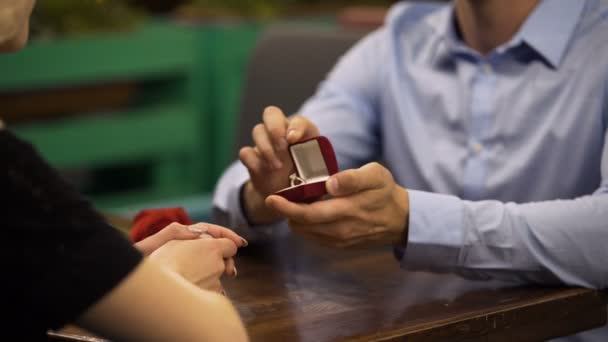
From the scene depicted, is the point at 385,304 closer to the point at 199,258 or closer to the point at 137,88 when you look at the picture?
the point at 199,258

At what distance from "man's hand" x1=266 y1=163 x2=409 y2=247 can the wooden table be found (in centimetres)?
6

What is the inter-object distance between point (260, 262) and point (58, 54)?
2.21m

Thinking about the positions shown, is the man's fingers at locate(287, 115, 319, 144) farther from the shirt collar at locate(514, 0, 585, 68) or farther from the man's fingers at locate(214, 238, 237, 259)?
the shirt collar at locate(514, 0, 585, 68)

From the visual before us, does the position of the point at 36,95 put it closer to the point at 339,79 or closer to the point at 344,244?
the point at 339,79

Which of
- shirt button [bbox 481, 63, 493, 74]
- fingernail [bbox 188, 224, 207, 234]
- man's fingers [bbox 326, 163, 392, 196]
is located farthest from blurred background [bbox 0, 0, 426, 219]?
fingernail [bbox 188, 224, 207, 234]

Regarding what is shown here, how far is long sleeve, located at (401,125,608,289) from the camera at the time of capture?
3.95 feet

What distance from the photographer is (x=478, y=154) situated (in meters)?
1.51

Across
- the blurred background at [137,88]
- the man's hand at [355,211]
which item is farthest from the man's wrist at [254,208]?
the blurred background at [137,88]

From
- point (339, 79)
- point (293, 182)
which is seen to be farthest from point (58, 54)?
point (293, 182)

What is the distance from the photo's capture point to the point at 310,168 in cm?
121

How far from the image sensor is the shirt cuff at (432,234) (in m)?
1.22

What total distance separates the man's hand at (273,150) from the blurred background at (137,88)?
1.55 meters

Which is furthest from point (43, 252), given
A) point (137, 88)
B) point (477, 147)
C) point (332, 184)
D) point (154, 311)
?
point (137, 88)

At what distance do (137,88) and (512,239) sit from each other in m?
2.84
